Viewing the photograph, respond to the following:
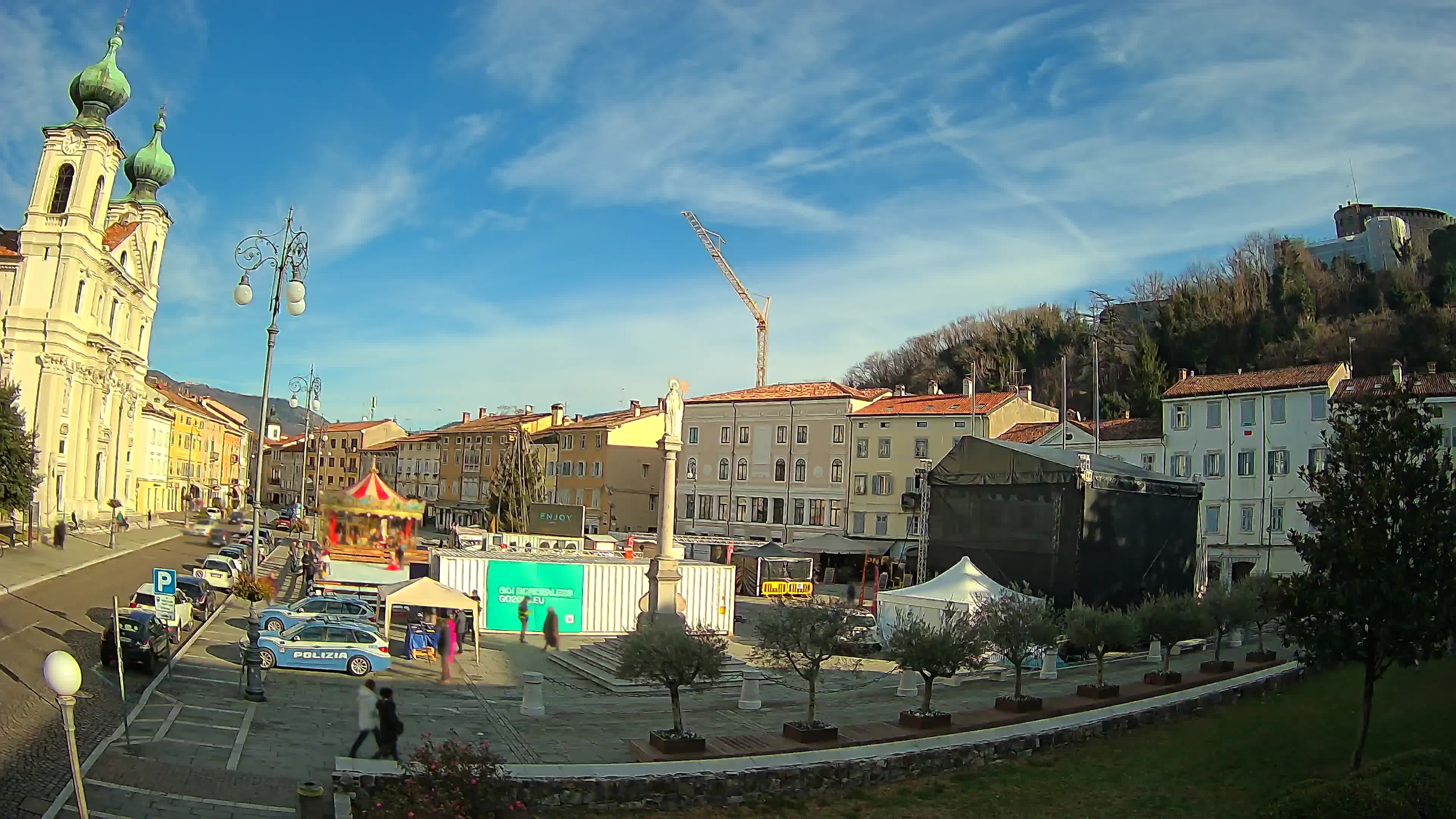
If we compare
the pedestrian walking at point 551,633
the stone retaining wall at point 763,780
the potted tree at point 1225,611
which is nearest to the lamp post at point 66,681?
the stone retaining wall at point 763,780

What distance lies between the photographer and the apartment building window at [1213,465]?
4759 cm

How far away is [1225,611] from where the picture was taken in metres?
24.0

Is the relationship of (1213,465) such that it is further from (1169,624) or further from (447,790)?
(447,790)

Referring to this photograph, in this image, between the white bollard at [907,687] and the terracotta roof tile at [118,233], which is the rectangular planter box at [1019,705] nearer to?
the white bollard at [907,687]

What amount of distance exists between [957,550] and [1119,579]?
5.58 metres

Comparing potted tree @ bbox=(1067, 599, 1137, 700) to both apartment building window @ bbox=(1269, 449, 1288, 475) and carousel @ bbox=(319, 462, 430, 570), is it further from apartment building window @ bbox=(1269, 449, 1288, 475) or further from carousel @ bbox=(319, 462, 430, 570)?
apartment building window @ bbox=(1269, 449, 1288, 475)

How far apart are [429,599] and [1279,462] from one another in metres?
38.8

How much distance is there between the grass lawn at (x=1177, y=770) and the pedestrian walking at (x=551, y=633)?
15051 mm

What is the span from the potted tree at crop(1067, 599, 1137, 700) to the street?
1781cm

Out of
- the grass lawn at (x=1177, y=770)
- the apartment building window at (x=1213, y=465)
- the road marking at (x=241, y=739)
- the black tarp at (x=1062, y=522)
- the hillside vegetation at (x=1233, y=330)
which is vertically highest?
the hillside vegetation at (x=1233, y=330)

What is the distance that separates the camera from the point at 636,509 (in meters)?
71.3

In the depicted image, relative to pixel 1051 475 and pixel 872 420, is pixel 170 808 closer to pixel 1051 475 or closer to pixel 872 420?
pixel 1051 475

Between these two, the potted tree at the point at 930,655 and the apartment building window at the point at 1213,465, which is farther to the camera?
the apartment building window at the point at 1213,465

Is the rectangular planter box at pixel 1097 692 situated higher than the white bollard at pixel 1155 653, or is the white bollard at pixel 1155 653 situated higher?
the rectangular planter box at pixel 1097 692
